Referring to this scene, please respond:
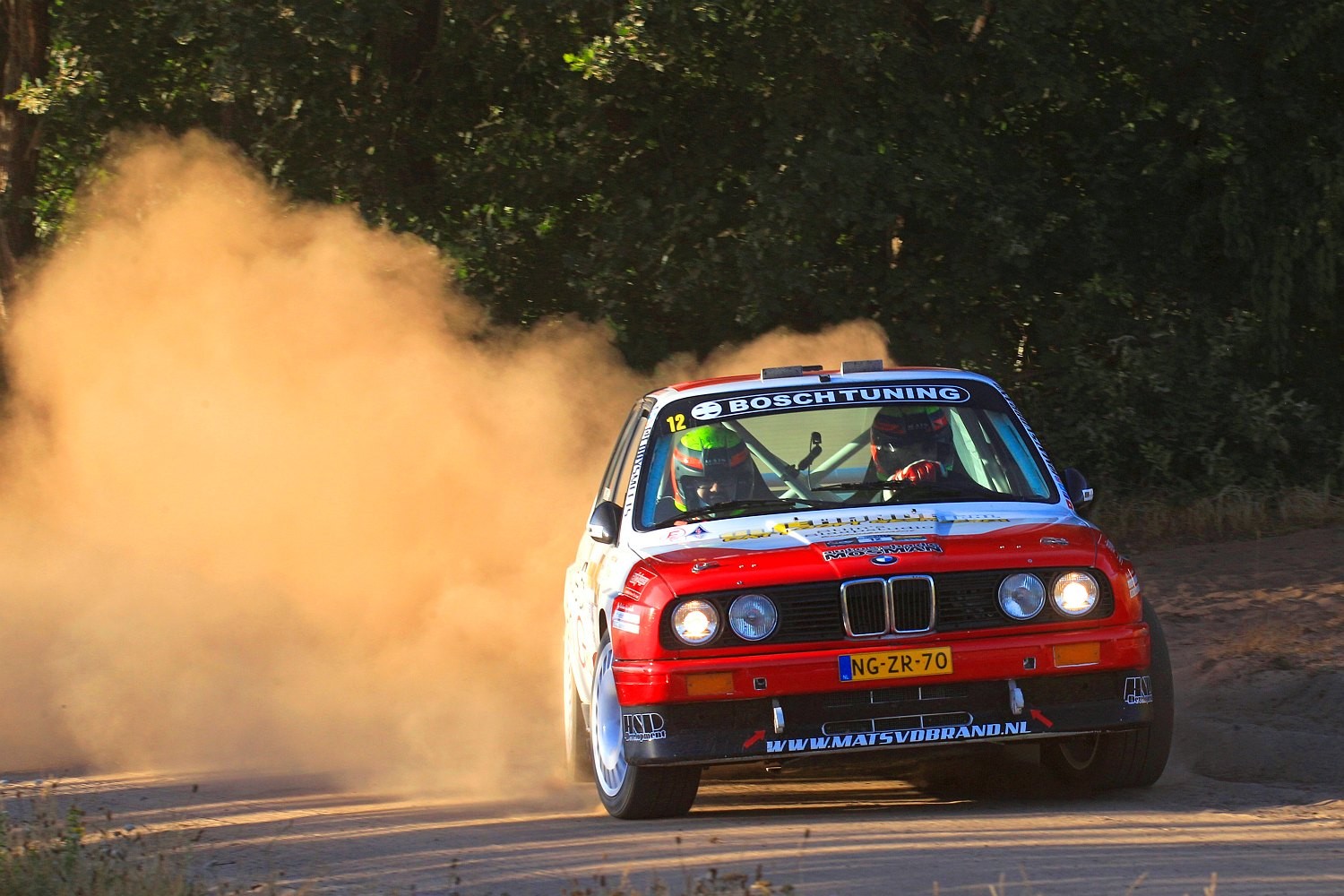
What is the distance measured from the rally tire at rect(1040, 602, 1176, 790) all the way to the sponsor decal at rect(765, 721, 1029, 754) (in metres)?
0.59

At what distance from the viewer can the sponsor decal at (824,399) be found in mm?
8039

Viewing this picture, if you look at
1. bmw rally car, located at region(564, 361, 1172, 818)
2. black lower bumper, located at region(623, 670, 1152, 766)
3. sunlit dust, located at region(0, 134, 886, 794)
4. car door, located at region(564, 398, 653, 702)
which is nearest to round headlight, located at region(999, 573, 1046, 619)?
bmw rally car, located at region(564, 361, 1172, 818)

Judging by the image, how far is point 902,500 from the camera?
24.8ft

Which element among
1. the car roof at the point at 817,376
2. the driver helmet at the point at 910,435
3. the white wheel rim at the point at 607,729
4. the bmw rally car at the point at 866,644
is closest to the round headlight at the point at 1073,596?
the bmw rally car at the point at 866,644

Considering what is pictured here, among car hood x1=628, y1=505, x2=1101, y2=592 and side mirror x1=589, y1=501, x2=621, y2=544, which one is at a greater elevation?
side mirror x1=589, y1=501, x2=621, y2=544

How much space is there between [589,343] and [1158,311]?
16.4 feet

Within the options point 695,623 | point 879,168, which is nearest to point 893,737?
point 695,623

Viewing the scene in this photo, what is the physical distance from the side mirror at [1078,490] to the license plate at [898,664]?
1274 mm

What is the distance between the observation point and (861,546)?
22.6 ft

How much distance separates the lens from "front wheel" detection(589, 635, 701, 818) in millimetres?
6977

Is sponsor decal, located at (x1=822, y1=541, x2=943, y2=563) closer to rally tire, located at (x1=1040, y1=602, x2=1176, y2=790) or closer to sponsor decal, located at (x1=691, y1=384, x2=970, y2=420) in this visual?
rally tire, located at (x1=1040, y1=602, x2=1176, y2=790)

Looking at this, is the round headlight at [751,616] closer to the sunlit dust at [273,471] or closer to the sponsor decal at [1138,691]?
the sponsor decal at [1138,691]

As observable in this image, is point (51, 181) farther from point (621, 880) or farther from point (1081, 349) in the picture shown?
point (621, 880)

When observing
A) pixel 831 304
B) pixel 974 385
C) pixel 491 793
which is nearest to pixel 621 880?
pixel 491 793
